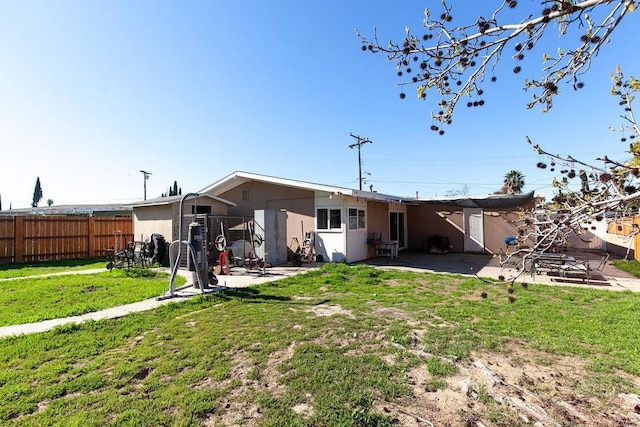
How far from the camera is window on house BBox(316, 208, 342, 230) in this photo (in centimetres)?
1160

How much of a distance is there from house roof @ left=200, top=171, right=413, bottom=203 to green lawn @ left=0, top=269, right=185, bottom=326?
522 cm

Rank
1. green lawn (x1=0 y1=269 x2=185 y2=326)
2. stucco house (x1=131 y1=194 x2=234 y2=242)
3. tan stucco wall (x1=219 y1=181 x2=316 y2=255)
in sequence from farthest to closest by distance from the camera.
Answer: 1. tan stucco wall (x1=219 y1=181 x2=316 y2=255)
2. stucco house (x1=131 y1=194 x2=234 y2=242)
3. green lawn (x1=0 y1=269 x2=185 y2=326)

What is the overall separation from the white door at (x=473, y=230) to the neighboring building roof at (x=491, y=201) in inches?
29.2

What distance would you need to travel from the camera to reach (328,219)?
1180cm

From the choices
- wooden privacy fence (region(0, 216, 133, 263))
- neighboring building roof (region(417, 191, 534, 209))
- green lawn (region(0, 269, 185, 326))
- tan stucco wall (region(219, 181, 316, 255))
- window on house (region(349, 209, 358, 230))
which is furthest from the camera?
neighboring building roof (region(417, 191, 534, 209))

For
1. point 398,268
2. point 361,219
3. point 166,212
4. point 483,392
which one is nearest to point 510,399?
point 483,392

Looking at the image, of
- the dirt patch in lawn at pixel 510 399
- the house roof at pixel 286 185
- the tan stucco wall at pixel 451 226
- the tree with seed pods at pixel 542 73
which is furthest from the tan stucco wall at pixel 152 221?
the tan stucco wall at pixel 451 226

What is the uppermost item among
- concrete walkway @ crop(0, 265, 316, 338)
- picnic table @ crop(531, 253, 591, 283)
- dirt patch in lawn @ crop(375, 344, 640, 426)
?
picnic table @ crop(531, 253, 591, 283)

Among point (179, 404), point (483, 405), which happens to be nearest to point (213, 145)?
point (179, 404)

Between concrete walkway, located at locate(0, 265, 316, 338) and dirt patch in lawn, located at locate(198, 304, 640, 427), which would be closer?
dirt patch in lawn, located at locate(198, 304, 640, 427)

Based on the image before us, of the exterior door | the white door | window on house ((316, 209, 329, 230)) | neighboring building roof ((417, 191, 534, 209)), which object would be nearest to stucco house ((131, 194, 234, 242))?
window on house ((316, 209, 329, 230))

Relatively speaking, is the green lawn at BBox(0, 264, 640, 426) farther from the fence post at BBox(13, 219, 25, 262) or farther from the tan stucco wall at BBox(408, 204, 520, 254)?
the fence post at BBox(13, 219, 25, 262)

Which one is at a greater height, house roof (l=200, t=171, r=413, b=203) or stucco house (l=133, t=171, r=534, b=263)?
house roof (l=200, t=171, r=413, b=203)

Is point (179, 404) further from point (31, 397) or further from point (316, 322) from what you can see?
point (316, 322)
